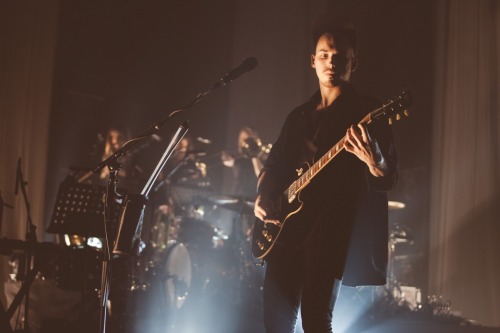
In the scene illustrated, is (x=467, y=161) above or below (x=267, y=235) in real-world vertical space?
above

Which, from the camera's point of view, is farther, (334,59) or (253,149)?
(253,149)

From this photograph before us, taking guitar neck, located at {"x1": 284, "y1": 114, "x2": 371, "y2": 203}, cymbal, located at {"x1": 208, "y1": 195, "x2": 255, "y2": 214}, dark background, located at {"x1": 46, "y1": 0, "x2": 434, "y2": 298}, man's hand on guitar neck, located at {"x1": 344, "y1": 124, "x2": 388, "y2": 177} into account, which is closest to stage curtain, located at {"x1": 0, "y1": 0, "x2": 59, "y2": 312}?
dark background, located at {"x1": 46, "y1": 0, "x2": 434, "y2": 298}

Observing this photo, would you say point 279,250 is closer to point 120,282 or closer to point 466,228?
point 120,282

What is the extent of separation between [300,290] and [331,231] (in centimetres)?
32

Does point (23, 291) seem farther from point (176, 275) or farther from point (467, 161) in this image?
point (467, 161)

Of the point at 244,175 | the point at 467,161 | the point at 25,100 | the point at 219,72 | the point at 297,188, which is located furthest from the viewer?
the point at 219,72

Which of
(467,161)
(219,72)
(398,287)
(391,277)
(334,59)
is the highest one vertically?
(219,72)

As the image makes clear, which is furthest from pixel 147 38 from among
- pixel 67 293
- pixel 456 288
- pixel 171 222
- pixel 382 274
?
pixel 382 274

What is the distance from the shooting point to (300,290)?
230 cm

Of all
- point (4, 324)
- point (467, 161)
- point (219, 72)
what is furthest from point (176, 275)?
point (219, 72)

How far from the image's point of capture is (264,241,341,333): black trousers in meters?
2.10

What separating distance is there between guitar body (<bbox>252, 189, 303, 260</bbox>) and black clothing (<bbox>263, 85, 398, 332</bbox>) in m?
0.03

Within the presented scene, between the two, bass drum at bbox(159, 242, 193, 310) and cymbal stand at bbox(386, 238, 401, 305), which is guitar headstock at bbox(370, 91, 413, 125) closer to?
bass drum at bbox(159, 242, 193, 310)

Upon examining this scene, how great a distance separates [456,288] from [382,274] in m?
4.78
